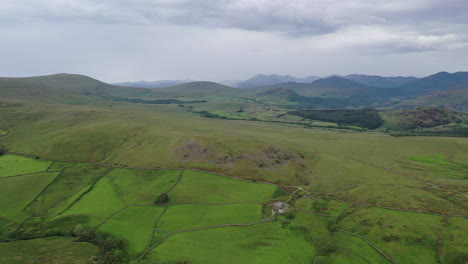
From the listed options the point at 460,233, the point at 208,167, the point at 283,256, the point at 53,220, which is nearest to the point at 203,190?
the point at 208,167

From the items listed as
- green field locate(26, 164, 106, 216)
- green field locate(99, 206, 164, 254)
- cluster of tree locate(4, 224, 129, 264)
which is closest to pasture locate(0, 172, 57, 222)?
green field locate(26, 164, 106, 216)

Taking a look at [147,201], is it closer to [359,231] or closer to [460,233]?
[359,231]

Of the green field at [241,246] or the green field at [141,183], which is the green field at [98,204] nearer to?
the green field at [141,183]

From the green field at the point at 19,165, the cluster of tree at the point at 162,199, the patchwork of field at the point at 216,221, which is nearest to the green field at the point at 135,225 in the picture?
the patchwork of field at the point at 216,221

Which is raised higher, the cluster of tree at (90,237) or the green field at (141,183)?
the green field at (141,183)

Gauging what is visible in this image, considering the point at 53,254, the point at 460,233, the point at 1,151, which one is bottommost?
the point at 53,254

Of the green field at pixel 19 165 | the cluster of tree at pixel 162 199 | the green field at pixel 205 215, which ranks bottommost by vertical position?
the green field at pixel 205 215
